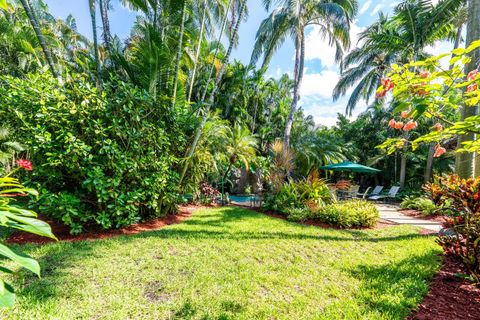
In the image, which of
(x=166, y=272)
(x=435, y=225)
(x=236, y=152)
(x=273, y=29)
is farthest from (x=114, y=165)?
(x=273, y=29)

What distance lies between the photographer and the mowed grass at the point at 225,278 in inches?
99.7

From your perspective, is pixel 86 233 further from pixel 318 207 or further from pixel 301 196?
pixel 301 196

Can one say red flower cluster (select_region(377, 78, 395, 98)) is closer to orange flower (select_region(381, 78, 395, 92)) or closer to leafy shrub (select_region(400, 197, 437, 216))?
orange flower (select_region(381, 78, 395, 92))

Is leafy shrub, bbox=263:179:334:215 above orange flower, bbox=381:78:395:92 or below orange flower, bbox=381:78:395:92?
below

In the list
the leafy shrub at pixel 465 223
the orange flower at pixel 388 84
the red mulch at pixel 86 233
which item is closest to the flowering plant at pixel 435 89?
the orange flower at pixel 388 84

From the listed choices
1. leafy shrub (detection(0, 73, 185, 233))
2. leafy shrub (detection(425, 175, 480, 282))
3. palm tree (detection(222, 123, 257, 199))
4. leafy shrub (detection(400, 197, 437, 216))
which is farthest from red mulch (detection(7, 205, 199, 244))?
leafy shrub (detection(400, 197, 437, 216))

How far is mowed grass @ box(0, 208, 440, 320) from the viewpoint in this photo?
8.31 feet

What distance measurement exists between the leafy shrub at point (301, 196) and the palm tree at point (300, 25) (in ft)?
10.7

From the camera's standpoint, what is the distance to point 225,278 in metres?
3.24

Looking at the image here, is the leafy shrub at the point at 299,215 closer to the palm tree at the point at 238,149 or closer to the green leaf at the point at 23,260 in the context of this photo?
the palm tree at the point at 238,149

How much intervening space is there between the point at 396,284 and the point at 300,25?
11.5 m

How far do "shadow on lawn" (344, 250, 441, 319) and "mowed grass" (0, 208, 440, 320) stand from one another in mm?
12

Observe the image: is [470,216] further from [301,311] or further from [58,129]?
[58,129]

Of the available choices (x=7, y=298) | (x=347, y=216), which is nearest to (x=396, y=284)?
(x=347, y=216)
